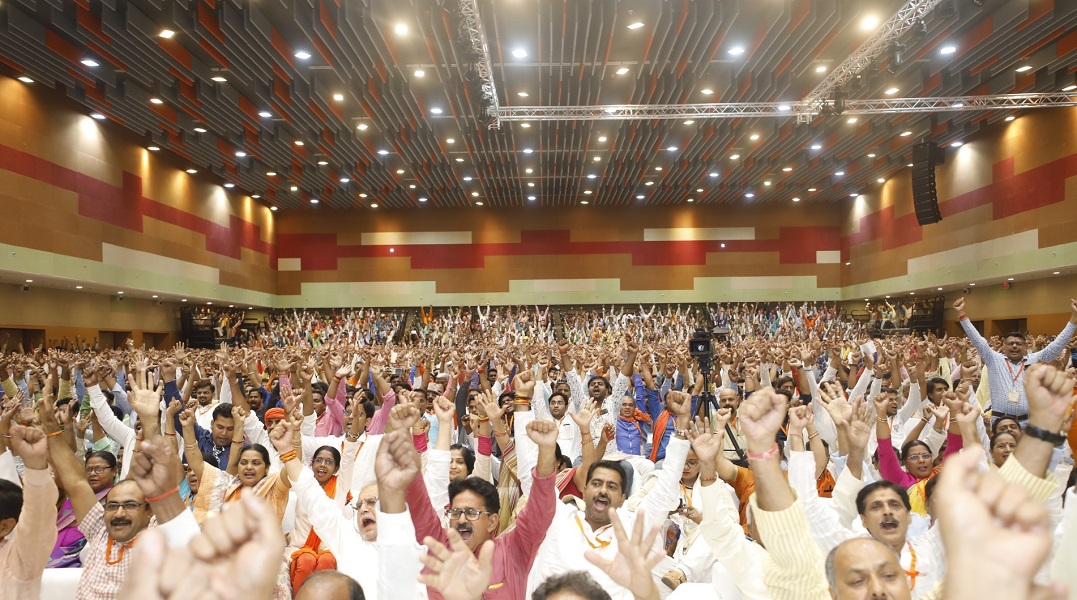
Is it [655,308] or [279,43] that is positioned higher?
[279,43]

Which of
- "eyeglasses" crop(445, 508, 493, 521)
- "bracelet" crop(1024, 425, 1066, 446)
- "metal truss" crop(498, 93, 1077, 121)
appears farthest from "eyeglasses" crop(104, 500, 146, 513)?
"metal truss" crop(498, 93, 1077, 121)

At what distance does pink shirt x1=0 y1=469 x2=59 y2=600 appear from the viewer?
2.27 meters

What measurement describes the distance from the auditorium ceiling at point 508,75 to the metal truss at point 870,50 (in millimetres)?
213

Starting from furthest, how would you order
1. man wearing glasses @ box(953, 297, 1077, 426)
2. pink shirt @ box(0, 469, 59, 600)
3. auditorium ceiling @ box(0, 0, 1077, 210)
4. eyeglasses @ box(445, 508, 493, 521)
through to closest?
auditorium ceiling @ box(0, 0, 1077, 210)
man wearing glasses @ box(953, 297, 1077, 426)
eyeglasses @ box(445, 508, 493, 521)
pink shirt @ box(0, 469, 59, 600)

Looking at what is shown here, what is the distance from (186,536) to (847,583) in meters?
1.72

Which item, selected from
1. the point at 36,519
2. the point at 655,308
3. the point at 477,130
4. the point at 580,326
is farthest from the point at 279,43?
the point at 655,308

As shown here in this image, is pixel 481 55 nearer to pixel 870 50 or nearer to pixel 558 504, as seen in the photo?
pixel 870 50

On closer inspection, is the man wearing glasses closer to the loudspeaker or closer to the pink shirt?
the pink shirt

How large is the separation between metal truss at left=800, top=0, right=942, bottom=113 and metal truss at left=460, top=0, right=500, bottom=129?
5380mm

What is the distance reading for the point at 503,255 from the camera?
23.6m

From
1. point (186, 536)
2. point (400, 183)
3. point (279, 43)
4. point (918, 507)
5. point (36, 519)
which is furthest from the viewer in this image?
point (400, 183)

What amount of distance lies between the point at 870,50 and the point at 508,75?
5534 mm

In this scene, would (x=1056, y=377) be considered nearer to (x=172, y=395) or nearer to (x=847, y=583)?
(x=847, y=583)

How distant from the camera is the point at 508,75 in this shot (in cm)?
1241
